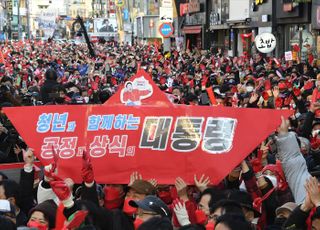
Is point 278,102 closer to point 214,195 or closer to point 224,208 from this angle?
point 214,195

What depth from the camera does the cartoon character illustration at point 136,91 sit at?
5.87 m

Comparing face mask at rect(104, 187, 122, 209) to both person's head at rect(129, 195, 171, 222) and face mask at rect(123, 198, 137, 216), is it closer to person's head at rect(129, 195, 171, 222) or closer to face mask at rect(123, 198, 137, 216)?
face mask at rect(123, 198, 137, 216)

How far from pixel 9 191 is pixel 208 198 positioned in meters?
1.45

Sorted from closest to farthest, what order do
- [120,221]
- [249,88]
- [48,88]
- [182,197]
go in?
[120,221]
[182,197]
[48,88]
[249,88]

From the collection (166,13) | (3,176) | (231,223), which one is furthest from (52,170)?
(166,13)

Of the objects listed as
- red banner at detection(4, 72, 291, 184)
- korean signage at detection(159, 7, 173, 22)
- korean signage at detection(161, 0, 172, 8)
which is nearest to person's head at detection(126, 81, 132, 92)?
red banner at detection(4, 72, 291, 184)

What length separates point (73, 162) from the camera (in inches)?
219

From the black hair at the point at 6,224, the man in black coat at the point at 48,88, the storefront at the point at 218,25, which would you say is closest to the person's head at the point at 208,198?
the black hair at the point at 6,224

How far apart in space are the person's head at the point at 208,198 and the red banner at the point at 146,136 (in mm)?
296

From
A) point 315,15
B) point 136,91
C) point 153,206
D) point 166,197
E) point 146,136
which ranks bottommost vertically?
point 166,197

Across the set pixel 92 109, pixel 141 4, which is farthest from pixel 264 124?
pixel 141 4

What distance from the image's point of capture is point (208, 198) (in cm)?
496

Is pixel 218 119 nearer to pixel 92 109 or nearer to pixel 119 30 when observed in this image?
pixel 92 109

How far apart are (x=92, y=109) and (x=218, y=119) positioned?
40.4 inches
